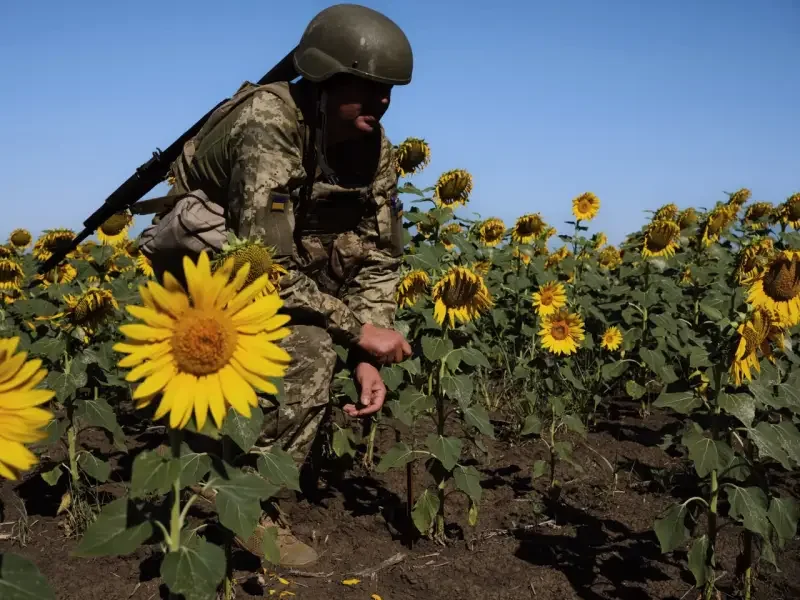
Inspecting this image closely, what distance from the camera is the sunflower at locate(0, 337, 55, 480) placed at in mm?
1292

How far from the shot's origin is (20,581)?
135 cm

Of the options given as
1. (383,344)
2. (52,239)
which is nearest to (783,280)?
(383,344)

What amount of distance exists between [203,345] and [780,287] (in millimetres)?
2278

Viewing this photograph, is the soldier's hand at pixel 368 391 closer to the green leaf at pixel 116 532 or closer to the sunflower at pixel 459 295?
the sunflower at pixel 459 295

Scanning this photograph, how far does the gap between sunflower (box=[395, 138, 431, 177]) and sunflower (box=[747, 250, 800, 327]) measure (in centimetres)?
264

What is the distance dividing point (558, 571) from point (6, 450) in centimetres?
242

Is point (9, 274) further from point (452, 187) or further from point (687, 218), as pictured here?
point (687, 218)

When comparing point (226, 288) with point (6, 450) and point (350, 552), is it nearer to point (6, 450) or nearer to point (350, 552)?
point (6, 450)

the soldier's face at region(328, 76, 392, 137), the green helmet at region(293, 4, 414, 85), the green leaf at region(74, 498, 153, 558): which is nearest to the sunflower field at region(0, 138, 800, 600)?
the green leaf at region(74, 498, 153, 558)

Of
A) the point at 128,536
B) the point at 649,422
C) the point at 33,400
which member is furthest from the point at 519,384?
the point at 33,400

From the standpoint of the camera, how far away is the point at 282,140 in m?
3.04

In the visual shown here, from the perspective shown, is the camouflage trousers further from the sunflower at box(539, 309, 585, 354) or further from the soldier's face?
the sunflower at box(539, 309, 585, 354)

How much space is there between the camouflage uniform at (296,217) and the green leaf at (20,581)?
1564 millimetres

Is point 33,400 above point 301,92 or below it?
below
